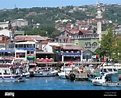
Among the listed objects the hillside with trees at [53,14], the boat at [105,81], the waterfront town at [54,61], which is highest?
the hillside with trees at [53,14]

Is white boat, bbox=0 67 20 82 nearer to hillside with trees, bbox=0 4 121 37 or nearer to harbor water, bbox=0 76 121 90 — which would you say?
harbor water, bbox=0 76 121 90

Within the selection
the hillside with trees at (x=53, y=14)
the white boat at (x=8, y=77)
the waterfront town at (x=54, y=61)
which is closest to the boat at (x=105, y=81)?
the waterfront town at (x=54, y=61)

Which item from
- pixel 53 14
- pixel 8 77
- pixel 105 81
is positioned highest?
pixel 53 14

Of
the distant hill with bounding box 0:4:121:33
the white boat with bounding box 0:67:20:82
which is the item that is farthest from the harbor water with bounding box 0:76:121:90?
the distant hill with bounding box 0:4:121:33

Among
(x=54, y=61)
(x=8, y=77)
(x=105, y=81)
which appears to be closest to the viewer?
(x=105, y=81)

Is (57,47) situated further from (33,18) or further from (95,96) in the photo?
(33,18)

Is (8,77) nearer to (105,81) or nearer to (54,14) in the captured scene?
(105,81)

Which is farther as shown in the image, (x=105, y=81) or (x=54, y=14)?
(x=54, y=14)

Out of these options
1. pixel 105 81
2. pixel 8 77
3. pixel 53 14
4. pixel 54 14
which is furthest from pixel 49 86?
pixel 54 14

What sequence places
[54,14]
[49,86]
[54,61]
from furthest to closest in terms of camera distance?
[54,14] < [54,61] < [49,86]

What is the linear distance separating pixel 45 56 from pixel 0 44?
571cm

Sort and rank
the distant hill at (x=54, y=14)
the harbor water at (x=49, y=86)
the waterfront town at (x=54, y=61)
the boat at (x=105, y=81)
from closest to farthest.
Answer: the harbor water at (x=49, y=86) → the boat at (x=105, y=81) → the waterfront town at (x=54, y=61) → the distant hill at (x=54, y=14)

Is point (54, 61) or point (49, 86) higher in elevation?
point (54, 61)

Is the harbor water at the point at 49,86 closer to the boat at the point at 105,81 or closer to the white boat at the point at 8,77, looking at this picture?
the boat at the point at 105,81
